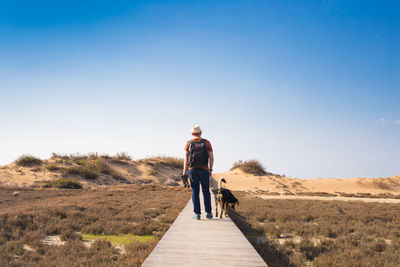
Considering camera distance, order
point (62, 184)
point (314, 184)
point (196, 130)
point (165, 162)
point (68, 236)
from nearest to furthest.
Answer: point (196, 130) < point (68, 236) < point (62, 184) < point (314, 184) < point (165, 162)

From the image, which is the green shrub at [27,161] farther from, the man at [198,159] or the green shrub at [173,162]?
the man at [198,159]

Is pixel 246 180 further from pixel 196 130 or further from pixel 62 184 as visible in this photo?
pixel 196 130

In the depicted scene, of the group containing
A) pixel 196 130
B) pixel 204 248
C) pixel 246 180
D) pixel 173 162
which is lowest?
pixel 246 180

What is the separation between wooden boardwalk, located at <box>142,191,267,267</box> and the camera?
4396mm

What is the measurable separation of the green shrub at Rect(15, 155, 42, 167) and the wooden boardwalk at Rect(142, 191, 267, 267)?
94.9 ft

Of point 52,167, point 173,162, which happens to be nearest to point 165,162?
point 173,162

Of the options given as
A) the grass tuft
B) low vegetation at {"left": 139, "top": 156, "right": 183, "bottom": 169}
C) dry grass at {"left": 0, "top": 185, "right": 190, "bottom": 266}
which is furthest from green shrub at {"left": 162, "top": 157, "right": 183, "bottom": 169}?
the grass tuft

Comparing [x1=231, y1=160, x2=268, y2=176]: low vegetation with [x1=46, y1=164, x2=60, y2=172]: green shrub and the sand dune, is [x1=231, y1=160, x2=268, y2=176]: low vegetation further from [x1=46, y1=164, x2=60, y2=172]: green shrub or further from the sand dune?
[x1=46, y1=164, x2=60, y2=172]: green shrub

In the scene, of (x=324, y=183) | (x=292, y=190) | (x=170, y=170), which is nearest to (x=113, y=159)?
(x=170, y=170)

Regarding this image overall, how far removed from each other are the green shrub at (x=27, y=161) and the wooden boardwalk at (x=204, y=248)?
2893 cm

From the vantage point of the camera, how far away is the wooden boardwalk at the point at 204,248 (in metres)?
4.40

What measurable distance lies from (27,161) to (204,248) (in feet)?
102

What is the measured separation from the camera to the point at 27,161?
30.0 meters

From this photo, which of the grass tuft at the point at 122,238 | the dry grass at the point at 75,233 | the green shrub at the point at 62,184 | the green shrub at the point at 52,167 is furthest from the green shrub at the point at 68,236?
the green shrub at the point at 52,167
